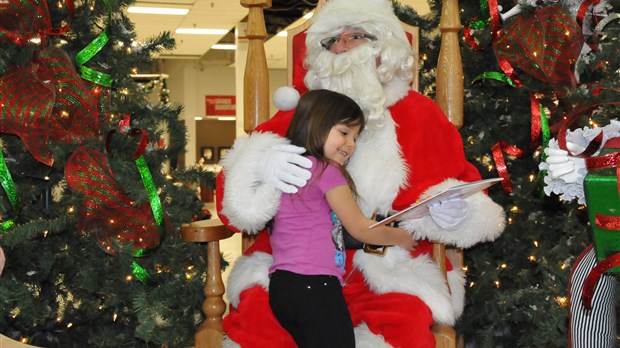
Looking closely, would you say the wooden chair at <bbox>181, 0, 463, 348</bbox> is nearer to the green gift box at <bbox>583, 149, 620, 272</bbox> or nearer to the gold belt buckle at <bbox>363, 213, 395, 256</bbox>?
the gold belt buckle at <bbox>363, 213, 395, 256</bbox>

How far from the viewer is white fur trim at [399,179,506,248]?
2291mm

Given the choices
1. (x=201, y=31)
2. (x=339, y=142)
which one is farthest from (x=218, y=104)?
(x=339, y=142)

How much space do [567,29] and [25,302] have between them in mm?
2299

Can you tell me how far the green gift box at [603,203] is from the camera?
1824mm

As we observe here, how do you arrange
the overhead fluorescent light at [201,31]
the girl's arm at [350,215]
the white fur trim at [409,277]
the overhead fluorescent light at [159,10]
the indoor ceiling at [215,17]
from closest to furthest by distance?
the girl's arm at [350,215], the white fur trim at [409,277], the indoor ceiling at [215,17], the overhead fluorescent light at [159,10], the overhead fluorescent light at [201,31]

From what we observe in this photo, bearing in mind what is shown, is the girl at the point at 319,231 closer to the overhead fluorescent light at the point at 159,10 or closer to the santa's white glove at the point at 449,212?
the santa's white glove at the point at 449,212

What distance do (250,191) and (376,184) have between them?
1.58 ft

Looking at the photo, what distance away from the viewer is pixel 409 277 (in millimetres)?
2295

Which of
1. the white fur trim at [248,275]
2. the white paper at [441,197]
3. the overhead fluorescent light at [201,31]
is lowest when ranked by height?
the white fur trim at [248,275]

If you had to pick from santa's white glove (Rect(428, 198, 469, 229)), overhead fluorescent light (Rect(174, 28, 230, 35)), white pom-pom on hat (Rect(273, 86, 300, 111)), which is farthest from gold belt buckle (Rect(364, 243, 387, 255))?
overhead fluorescent light (Rect(174, 28, 230, 35))

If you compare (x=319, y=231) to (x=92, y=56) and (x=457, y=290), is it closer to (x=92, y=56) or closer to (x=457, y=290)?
(x=457, y=290)

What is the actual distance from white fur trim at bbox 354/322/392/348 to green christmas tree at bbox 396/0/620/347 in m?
0.75

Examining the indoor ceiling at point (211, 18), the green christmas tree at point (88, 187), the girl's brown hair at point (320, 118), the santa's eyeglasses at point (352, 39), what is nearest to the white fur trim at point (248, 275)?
the green christmas tree at point (88, 187)

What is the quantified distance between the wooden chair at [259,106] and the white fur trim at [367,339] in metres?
0.20
